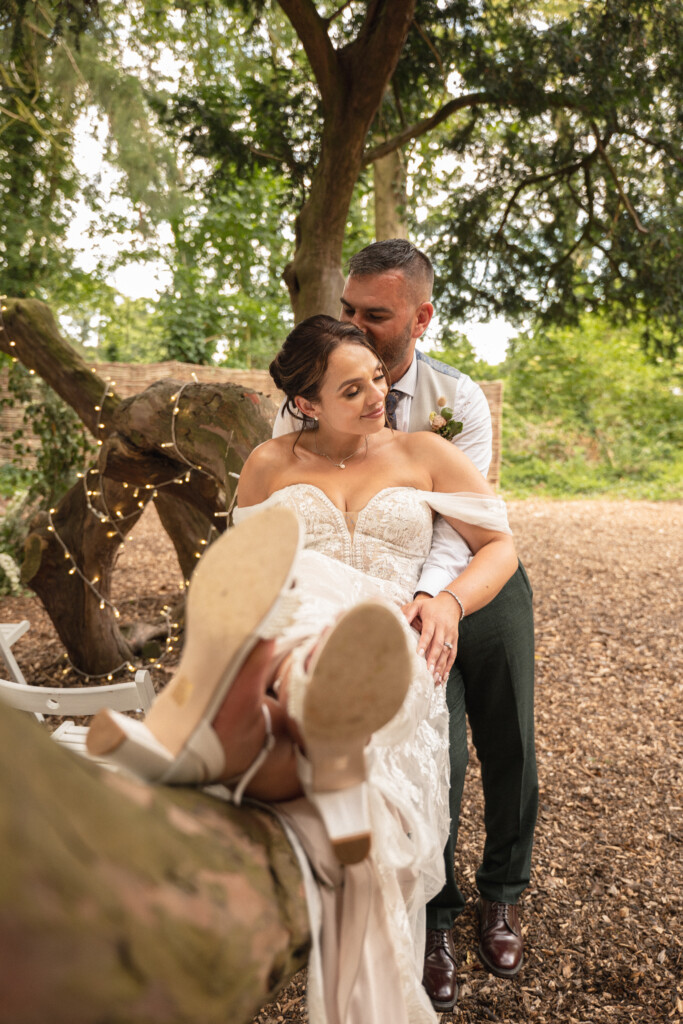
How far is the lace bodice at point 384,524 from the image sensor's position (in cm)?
175

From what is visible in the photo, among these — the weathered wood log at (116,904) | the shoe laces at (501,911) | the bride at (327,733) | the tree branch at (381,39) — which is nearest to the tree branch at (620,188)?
the tree branch at (381,39)

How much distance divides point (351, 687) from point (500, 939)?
1604 mm

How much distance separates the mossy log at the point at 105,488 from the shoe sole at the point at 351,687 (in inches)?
84.4

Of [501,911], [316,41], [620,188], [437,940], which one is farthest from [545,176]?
[437,940]

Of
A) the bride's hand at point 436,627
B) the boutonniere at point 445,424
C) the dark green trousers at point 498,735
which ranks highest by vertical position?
the boutonniere at point 445,424

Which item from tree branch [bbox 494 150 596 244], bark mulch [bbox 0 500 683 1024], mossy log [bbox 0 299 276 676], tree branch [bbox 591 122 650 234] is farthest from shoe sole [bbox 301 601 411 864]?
tree branch [bbox 494 150 596 244]

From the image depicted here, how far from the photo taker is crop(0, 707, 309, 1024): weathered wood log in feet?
1.69

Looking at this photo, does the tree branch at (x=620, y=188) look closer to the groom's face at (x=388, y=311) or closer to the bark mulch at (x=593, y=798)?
the bark mulch at (x=593, y=798)

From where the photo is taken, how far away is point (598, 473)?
10883mm

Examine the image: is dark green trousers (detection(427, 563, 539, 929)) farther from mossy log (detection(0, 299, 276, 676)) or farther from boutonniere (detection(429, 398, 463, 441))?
mossy log (detection(0, 299, 276, 676))

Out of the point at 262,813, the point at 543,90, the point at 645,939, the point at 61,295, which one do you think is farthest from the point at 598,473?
the point at 262,813

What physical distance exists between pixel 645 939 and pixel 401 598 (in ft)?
4.39

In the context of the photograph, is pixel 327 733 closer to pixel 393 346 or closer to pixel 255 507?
pixel 255 507

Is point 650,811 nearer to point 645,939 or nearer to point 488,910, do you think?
point 645,939
